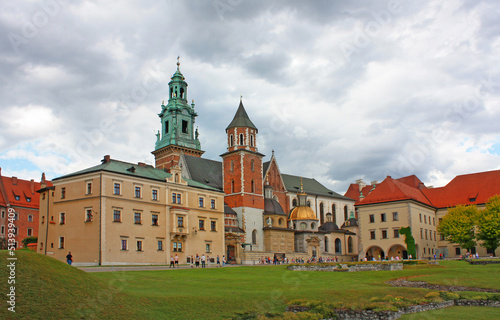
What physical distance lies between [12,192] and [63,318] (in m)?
70.0

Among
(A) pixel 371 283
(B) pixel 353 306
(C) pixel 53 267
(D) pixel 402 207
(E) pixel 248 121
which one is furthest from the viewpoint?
(E) pixel 248 121

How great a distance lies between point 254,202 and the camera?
8356 centimetres

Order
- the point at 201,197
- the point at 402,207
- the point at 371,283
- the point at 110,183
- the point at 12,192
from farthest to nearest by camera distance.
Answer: the point at 12,192 → the point at 402,207 → the point at 201,197 → the point at 110,183 → the point at 371,283

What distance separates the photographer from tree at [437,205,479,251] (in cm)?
6669

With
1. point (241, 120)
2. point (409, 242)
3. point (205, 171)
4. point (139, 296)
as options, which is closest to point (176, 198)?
point (205, 171)

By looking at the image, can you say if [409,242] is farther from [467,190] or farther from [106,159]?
[106,159]

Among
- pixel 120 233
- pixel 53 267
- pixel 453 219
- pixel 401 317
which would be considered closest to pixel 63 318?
pixel 53 267

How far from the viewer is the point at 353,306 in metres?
22.7

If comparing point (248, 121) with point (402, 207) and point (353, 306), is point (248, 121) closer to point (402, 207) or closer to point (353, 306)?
point (402, 207)

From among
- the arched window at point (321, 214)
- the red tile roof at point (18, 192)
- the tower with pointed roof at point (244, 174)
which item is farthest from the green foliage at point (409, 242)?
the red tile roof at point (18, 192)

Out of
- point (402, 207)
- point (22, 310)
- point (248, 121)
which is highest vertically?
point (248, 121)

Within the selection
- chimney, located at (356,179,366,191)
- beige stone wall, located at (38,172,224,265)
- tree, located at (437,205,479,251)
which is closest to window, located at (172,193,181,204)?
beige stone wall, located at (38,172,224,265)

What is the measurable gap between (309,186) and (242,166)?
1147 inches

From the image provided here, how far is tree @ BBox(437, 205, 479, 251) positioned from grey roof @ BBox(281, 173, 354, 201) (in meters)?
36.8
